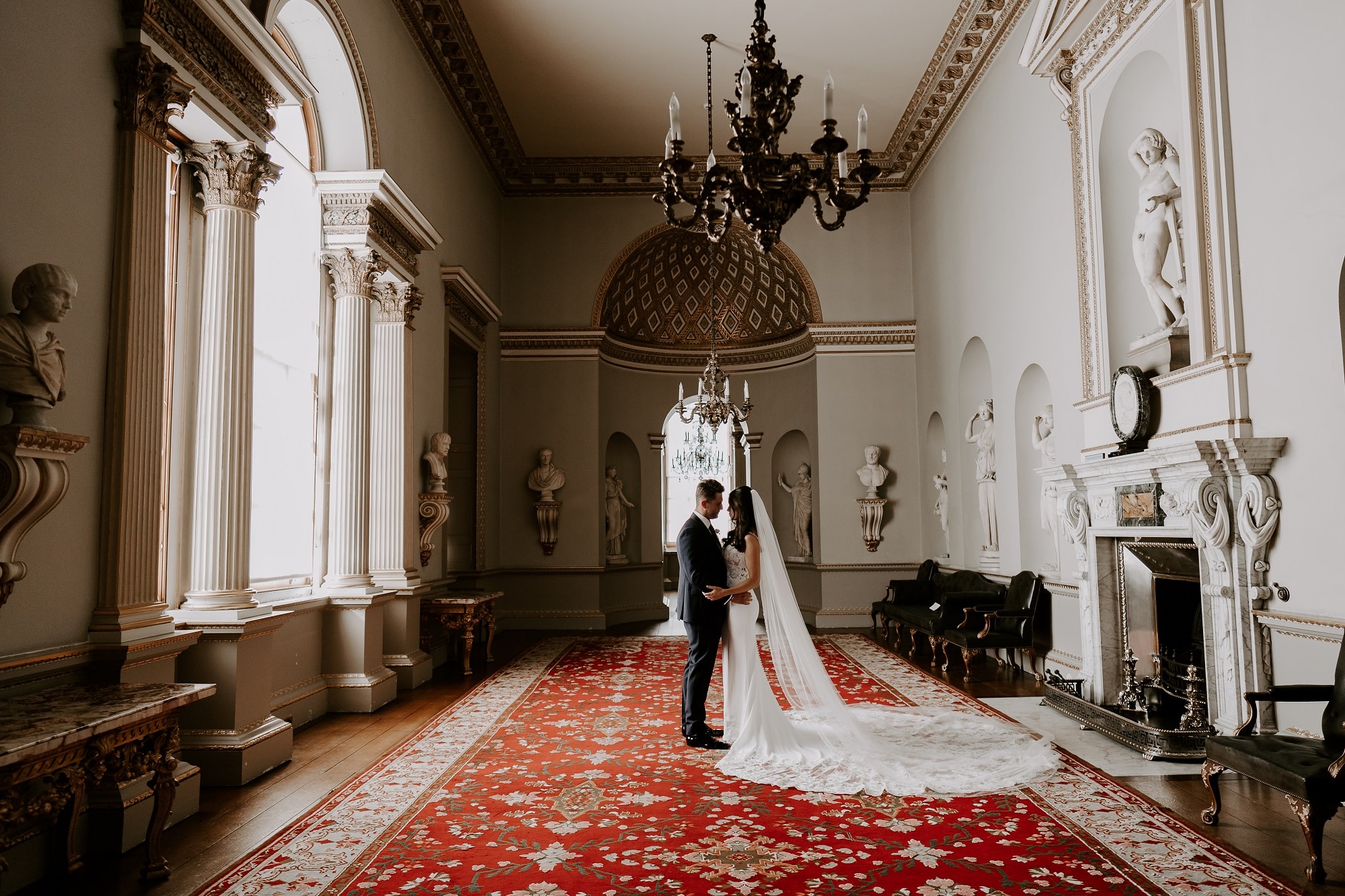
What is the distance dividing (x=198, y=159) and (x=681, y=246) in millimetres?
9657

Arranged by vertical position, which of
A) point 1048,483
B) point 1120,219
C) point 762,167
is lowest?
point 1048,483

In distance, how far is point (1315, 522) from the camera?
4613 mm

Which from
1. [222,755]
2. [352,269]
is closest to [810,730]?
[222,755]

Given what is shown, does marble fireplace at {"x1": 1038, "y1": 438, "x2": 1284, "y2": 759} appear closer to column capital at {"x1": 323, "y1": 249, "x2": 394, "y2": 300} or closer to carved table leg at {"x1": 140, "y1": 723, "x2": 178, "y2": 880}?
carved table leg at {"x1": 140, "y1": 723, "x2": 178, "y2": 880}

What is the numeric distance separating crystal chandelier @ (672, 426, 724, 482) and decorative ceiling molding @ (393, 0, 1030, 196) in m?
4.83

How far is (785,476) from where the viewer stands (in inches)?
599

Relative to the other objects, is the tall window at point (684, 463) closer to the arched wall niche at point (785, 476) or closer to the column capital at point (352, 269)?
the arched wall niche at point (785, 476)

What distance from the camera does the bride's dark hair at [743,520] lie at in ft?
19.6

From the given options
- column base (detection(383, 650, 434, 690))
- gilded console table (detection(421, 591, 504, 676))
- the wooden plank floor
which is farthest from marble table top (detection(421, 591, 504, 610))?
the wooden plank floor

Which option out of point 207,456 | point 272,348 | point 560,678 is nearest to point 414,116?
point 272,348

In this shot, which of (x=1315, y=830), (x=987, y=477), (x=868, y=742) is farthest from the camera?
(x=987, y=477)

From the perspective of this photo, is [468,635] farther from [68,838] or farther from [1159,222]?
[1159,222]

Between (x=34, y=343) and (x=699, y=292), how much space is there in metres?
12.1

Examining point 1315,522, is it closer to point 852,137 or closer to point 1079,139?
point 1079,139
